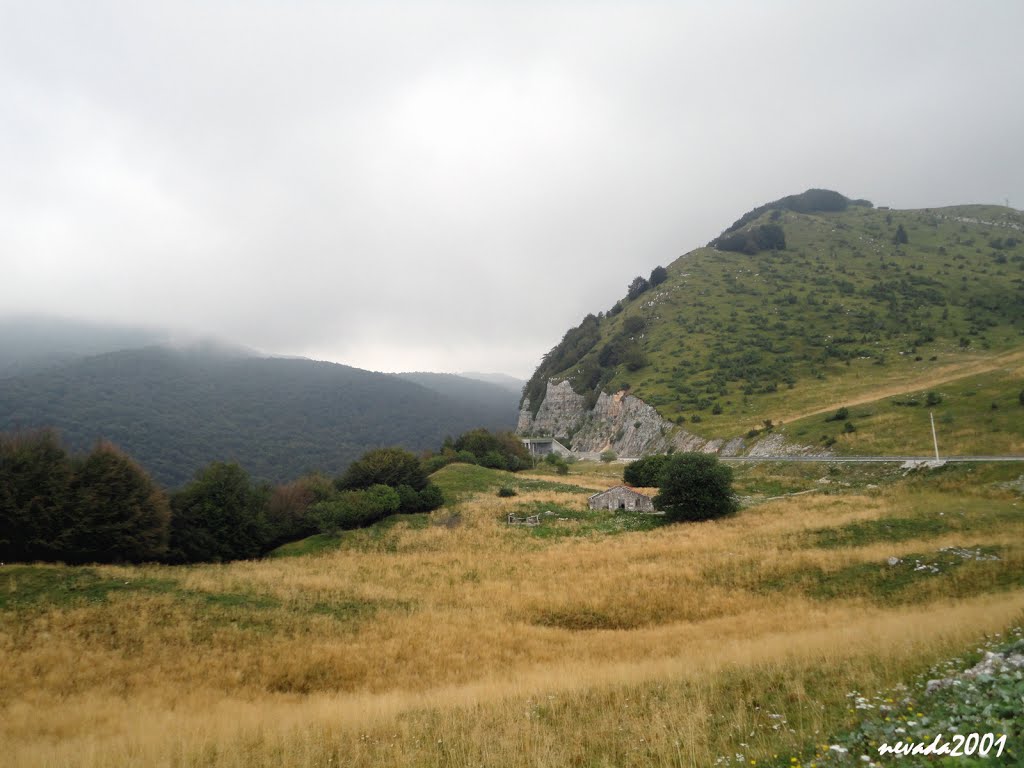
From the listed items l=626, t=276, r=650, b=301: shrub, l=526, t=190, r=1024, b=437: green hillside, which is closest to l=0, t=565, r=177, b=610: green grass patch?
l=526, t=190, r=1024, b=437: green hillside

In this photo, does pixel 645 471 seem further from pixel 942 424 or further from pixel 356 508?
pixel 356 508

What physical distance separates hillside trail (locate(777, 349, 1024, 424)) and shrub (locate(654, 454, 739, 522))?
1306 inches

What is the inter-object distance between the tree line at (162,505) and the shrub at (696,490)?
20.7 m

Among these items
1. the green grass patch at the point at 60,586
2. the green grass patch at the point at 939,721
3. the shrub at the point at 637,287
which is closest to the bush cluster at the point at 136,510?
the green grass patch at the point at 60,586

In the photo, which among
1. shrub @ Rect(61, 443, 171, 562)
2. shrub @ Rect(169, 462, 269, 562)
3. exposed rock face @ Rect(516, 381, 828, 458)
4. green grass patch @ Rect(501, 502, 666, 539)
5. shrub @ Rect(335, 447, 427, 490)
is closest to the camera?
shrub @ Rect(61, 443, 171, 562)

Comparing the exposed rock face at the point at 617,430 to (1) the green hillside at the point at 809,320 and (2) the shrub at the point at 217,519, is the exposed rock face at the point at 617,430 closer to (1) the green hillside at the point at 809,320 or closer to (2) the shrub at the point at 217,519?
(1) the green hillside at the point at 809,320

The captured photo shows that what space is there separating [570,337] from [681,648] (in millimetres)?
142881

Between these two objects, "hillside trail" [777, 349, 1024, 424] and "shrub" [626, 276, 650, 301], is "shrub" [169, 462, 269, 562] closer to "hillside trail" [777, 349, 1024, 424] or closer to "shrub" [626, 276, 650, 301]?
"hillside trail" [777, 349, 1024, 424]

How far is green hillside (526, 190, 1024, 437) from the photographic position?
77438mm

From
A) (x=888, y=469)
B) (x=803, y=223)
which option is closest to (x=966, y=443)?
(x=888, y=469)

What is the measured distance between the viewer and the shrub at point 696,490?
36.7 m

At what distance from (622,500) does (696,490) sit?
7.37 metres

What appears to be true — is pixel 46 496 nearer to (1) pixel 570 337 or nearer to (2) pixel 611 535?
(2) pixel 611 535

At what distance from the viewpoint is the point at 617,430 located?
9750 cm
